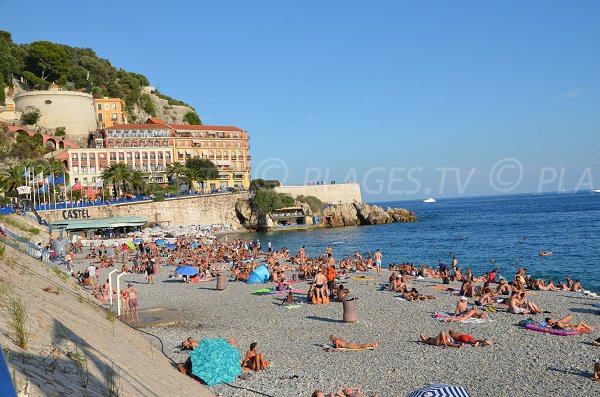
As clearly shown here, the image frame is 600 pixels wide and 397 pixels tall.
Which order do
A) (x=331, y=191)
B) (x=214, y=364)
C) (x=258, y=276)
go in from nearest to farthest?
1. (x=214, y=364)
2. (x=258, y=276)
3. (x=331, y=191)

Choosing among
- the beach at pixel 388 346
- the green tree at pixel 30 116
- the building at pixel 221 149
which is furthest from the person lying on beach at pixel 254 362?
the green tree at pixel 30 116

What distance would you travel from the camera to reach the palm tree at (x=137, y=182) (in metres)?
67.4

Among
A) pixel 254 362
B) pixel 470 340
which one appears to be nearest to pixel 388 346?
pixel 470 340

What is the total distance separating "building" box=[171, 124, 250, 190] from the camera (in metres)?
81.4

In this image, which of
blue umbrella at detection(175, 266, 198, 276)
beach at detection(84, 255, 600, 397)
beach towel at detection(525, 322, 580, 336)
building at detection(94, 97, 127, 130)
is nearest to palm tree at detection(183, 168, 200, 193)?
building at detection(94, 97, 127, 130)

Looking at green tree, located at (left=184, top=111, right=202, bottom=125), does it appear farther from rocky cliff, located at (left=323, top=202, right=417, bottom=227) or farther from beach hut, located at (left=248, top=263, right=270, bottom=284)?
beach hut, located at (left=248, top=263, right=270, bottom=284)

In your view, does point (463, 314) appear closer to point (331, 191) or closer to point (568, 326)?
point (568, 326)

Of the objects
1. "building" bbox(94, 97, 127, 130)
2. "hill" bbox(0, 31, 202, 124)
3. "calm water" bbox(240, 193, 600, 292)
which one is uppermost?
"hill" bbox(0, 31, 202, 124)

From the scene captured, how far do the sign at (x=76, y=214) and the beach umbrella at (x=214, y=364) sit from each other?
48.3 metres

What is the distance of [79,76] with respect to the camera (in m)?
94.2

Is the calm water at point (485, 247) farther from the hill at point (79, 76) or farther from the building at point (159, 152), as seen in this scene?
the hill at point (79, 76)

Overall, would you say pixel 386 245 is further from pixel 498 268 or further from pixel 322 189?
pixel 322 189

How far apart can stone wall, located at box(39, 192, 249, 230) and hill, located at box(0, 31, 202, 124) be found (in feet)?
110

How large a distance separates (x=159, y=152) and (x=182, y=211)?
15897 millimetres
